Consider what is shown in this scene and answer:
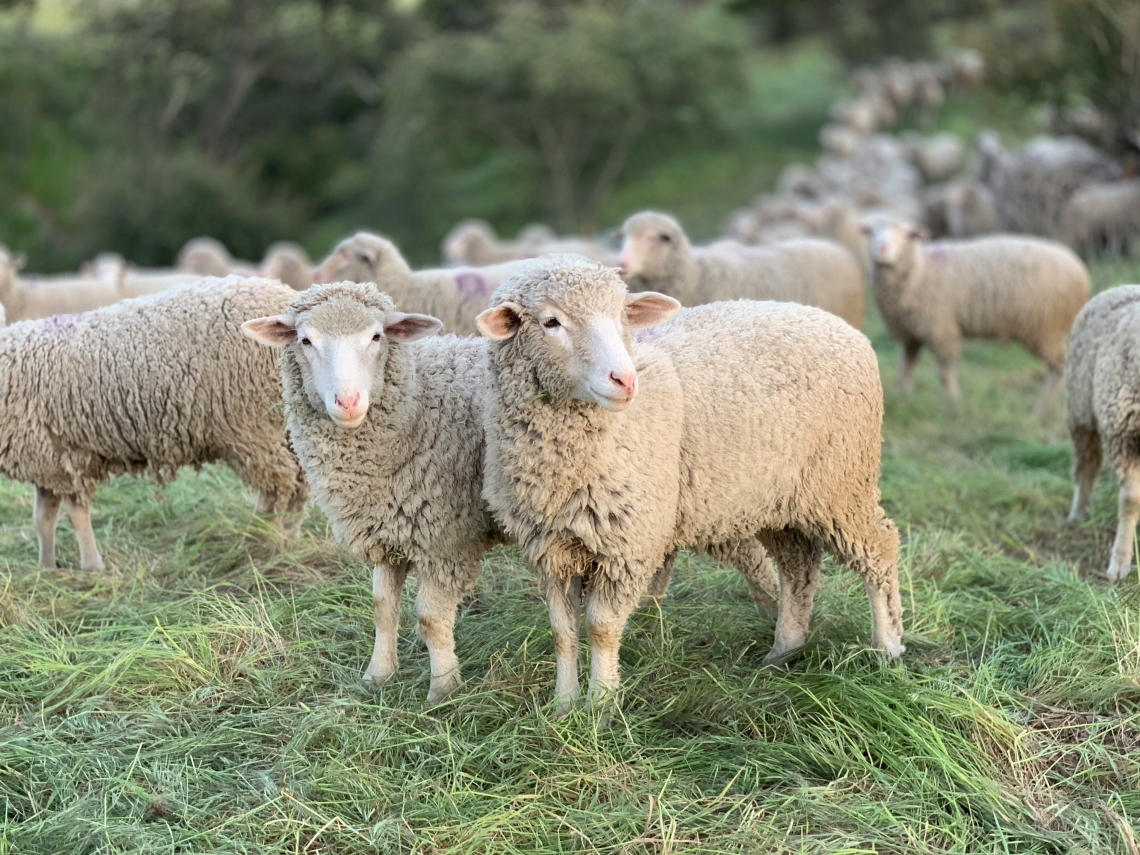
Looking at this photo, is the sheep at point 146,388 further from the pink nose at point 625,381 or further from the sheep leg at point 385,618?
the pink nose at point 625,381

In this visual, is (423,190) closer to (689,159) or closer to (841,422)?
(689,159)

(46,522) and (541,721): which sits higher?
(541,721)

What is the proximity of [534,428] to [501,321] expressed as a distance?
0.30 metres

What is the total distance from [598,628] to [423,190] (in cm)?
2604

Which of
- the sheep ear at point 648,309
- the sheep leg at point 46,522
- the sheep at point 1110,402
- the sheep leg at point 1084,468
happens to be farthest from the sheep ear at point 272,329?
the sheep leg at point 1084,468

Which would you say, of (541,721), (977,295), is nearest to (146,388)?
(541,721)

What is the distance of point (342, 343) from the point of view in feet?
10.4

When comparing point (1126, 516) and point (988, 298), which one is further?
point (988, 298)

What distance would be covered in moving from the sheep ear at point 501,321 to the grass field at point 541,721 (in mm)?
1106

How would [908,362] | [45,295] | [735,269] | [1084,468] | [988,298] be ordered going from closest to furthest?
[1084,468] → [735,269] → [988,298] → [908,362] → [45,295]

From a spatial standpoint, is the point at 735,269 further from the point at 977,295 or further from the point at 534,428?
the point at 534,428

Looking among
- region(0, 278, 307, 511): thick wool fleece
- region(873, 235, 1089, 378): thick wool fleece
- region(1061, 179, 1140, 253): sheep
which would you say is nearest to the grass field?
region(0, 278, 307, 511): thick wool fleece

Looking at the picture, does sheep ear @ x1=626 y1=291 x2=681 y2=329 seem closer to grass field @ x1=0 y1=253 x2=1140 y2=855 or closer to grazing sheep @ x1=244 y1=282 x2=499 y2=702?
grazing sheep @ x1=244 y1=282 x2=499 y2=702

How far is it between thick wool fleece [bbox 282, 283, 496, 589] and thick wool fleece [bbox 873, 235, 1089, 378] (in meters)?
5.60
